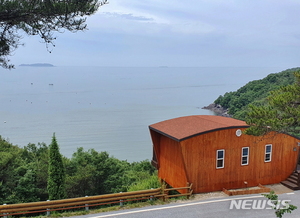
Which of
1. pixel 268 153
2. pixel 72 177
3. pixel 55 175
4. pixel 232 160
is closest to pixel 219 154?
pixel 232 160

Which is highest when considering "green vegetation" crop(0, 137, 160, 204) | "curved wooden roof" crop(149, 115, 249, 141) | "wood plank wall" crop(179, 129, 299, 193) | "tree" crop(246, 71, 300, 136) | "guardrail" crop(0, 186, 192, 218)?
"tree" crop(246, 71, 300, 136)

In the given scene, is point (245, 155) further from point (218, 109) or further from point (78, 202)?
point (218, 109)

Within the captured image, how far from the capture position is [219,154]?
11953 millimetres

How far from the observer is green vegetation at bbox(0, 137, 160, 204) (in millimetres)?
16156

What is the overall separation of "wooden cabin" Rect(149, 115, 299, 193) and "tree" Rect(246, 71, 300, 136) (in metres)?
2.21

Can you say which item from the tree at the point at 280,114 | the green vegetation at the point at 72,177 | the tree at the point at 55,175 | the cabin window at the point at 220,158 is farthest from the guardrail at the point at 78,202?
the tree at the point at 55,175

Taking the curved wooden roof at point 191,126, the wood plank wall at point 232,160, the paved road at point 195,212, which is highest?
the curved wooden roof at point 191,126

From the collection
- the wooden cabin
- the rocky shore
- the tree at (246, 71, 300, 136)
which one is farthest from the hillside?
the tree at (246, 71, 300, 136)

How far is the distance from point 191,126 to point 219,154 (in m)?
1.65

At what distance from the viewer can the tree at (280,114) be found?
889cm

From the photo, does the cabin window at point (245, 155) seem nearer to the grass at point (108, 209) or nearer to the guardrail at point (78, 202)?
the guardrail at point (78, 202)

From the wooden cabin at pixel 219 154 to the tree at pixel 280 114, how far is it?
221 centimetres

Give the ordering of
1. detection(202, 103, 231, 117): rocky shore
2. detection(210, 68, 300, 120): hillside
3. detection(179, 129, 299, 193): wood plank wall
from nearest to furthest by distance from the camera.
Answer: detection(179, 129, 299, 193): wood plank wall
detection(210, 68, 300, 120): hillside
detection(202, 103, 231, 117): rocky shore

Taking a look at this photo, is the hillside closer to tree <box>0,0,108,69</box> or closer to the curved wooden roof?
the curved wooden roof
